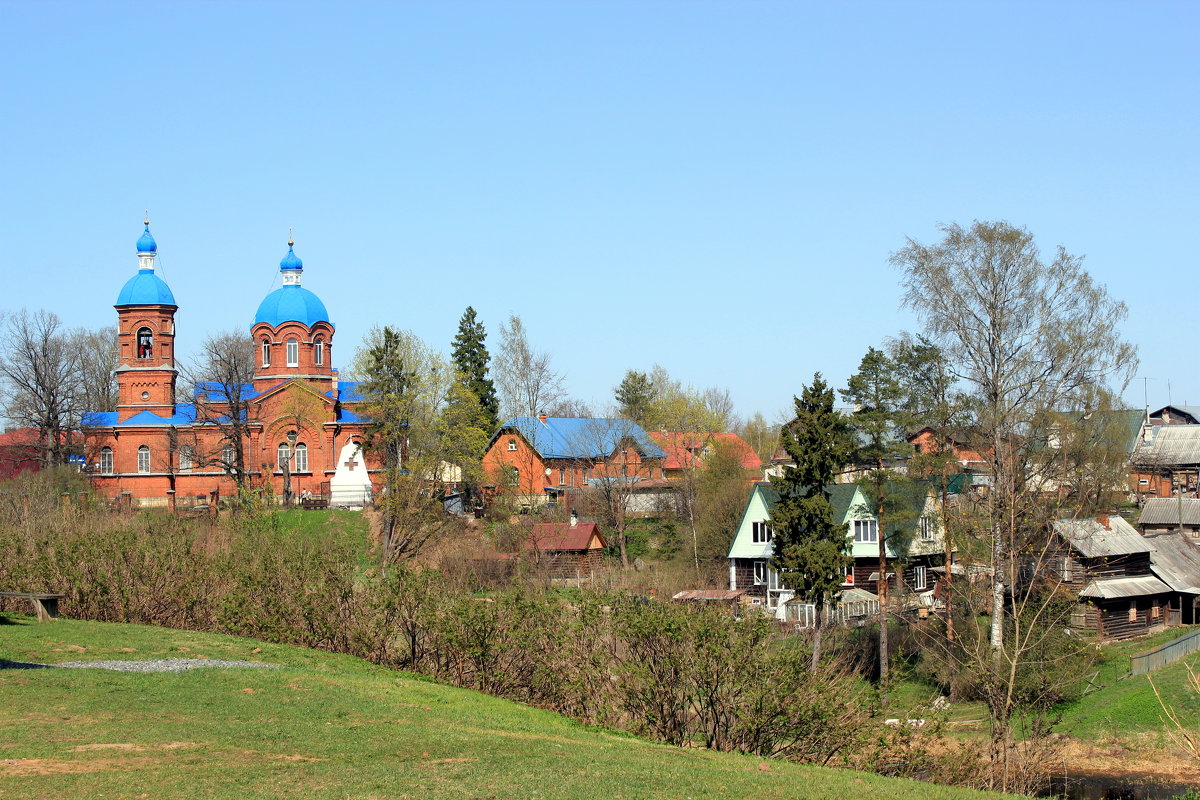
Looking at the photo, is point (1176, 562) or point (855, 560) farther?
point (1176, 562)

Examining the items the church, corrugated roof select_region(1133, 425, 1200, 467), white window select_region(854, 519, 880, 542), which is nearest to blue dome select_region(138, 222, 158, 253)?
the church

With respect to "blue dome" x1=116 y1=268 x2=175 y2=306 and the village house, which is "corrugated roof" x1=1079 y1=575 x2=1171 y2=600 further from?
"blue dome" x1=116 y1=268 x2=175 y2=306

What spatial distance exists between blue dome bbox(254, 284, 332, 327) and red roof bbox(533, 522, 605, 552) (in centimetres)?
1999

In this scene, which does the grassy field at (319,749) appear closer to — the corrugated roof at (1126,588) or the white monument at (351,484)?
the corrugated roof at (1126,588)

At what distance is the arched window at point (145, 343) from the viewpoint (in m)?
64.6

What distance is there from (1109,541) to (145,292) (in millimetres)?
49882

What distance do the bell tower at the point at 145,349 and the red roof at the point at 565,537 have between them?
25482 mm

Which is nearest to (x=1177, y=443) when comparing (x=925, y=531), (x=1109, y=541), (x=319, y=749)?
(x=1109, y=541)

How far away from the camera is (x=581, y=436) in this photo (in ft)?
228

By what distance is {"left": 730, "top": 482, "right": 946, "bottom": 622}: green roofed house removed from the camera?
4094 centimetres

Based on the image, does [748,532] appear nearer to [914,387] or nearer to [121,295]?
[914,387]

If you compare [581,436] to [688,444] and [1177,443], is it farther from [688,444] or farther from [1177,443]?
[1177,443]

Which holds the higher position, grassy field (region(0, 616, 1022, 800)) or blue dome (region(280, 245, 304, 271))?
blue dome (region(280, 245, 304, 271))

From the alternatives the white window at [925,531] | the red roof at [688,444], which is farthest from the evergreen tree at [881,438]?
the red roof at [688,444]
